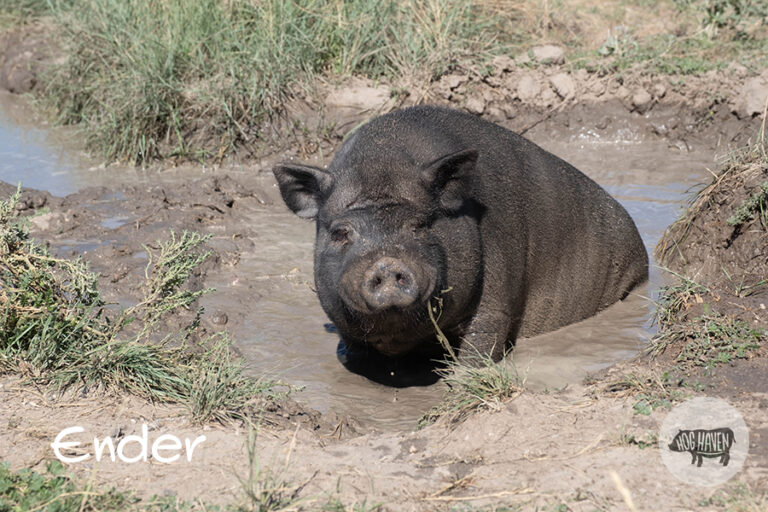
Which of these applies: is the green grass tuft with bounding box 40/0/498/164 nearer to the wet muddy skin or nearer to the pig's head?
the wet muddy skin

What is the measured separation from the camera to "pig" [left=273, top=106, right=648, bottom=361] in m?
5.66

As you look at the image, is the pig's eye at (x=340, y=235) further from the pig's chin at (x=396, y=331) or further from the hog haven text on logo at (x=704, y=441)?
the hog haven text on logo at (x=704, y=441)

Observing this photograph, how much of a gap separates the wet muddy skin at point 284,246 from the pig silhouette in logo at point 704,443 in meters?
1.11

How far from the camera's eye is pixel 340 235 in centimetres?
590

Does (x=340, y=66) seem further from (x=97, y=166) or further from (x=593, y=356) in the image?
(x=593, y=356)

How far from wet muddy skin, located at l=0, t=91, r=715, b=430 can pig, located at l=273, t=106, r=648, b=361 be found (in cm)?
32

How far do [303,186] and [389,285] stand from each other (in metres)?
1.30

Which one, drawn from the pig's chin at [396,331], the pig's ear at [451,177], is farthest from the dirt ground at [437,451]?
the pig's ear at [451,177]

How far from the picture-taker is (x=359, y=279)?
5.42 meters

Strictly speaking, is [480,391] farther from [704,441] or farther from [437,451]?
[704,441]

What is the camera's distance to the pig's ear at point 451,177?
5.86 meters

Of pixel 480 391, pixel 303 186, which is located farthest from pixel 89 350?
pixel 480 391

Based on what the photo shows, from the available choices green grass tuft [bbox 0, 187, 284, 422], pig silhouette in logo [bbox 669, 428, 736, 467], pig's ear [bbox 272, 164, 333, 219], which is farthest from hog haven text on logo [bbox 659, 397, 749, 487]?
pig's ear [bbox 272, 164, 333, 219]

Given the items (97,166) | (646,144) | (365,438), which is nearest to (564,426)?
(365,438)
